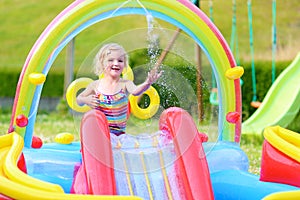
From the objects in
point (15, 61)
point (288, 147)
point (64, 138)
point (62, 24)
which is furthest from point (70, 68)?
point (15, 61)

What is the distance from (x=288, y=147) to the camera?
391 centimetres

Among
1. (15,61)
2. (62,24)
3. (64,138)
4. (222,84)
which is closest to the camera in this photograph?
(62,24)

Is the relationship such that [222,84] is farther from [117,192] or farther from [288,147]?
[117,192]

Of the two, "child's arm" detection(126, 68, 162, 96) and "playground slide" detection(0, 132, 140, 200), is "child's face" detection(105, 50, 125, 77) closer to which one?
"child's arm" detection(126, 68, 162, 96)

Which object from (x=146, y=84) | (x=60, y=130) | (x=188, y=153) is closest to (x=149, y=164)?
(x=188, y=153)

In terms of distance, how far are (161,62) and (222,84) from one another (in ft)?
2.71

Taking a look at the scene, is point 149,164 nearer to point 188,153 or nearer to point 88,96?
point 188,153

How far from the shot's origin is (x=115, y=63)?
379cm

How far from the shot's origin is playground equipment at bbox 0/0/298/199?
3.73m

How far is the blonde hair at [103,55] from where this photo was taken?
3.80 metres

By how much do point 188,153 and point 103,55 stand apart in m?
0.75

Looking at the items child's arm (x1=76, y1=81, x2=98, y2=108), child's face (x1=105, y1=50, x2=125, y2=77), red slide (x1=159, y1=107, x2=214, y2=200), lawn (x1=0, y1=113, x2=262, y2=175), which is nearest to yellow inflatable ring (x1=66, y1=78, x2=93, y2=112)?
child's arm (x1=76, y1=81, x2=98, y2=108)

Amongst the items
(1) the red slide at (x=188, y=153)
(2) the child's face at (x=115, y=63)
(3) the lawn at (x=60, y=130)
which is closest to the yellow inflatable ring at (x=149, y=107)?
(1) the red slide at (x=188, y=153)

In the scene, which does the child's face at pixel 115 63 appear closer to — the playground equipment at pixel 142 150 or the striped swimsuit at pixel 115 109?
the striped swimsuit at pixel 115 109
